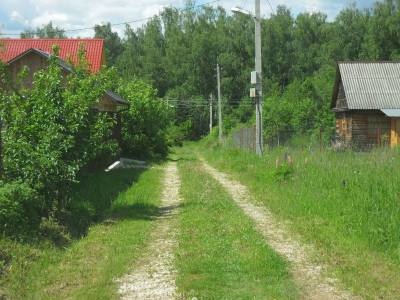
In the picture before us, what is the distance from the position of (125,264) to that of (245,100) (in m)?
62.4

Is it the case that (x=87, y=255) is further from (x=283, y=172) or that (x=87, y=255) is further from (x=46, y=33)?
(x=46, y=33)

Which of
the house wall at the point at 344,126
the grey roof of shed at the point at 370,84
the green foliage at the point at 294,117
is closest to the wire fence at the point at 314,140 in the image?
the house wall at the point at 344,126

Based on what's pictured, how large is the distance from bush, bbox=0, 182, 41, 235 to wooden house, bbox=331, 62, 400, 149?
2603 cm

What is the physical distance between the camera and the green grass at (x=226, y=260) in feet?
20.3

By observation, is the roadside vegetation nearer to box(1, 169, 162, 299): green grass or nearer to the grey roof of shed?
box(1, 169, 162, 299): green grass

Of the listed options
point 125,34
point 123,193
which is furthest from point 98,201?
point 125,34

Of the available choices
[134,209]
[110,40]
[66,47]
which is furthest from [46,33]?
[134,209]

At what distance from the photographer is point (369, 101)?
34188mm

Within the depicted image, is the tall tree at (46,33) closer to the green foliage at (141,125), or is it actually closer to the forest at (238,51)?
the forest at (238,51)

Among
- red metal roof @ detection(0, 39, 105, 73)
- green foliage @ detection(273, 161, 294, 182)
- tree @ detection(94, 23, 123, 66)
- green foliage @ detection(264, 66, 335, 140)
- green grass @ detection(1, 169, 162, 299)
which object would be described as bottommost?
green grass @ detection(1, 169, 162, 299)

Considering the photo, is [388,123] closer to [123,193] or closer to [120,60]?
[123,193]

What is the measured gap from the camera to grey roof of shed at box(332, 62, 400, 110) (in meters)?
34.1

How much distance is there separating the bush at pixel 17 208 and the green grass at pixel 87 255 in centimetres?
38

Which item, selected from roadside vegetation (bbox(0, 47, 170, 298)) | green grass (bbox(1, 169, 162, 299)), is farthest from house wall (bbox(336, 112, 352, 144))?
roadside vegetation (bbox(0, 47, 170, 298))
